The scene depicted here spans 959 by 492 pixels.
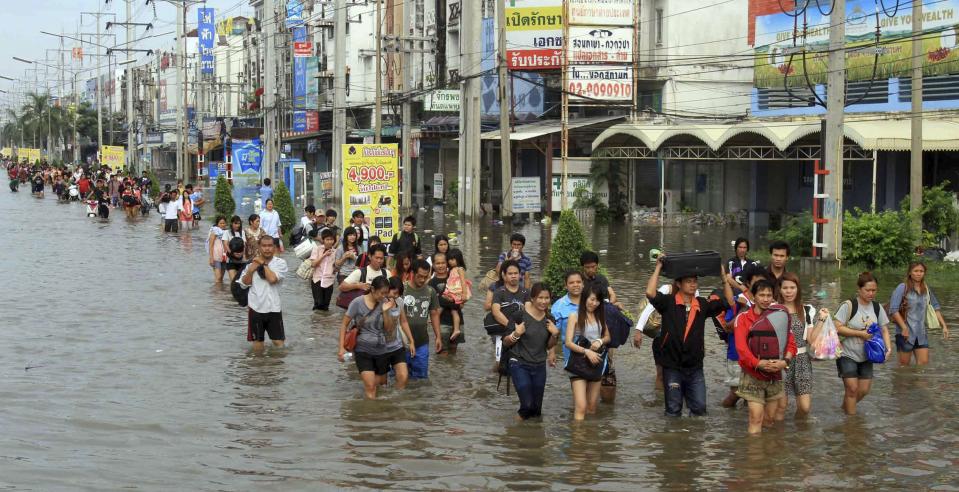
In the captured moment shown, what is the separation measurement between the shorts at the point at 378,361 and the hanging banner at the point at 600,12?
30523 millimetres

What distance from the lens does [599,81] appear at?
1610 inches

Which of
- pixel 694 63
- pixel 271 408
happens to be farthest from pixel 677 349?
pixel 694 63

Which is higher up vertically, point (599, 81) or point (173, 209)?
point (599, 81)

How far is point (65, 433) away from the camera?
10.0 meters

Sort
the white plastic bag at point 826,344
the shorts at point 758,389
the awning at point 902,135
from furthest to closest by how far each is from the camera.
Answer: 1. the awning at point 902,135
2. the white plastic bag at point 826,344
3. the shorts at point 758,389

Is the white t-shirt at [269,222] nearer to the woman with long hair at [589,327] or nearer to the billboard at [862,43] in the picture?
the billboard at [862,43]

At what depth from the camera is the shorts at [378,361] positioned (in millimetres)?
11000

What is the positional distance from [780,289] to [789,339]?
0.49m

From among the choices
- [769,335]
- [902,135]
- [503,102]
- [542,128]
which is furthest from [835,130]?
[542,128]

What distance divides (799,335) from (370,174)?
49.8ft

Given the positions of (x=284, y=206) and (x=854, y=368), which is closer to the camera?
(x=854, y=368)

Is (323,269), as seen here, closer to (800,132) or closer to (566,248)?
(566,248)

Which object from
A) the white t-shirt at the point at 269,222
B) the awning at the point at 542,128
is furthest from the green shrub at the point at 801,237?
the awning at the point at 542,128

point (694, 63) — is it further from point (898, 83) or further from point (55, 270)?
point (55, 270)
